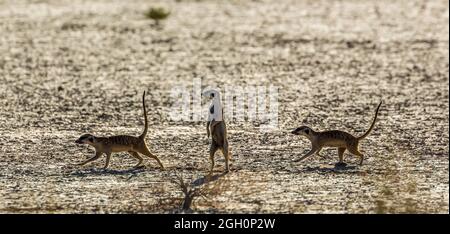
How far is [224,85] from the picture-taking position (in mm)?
18641

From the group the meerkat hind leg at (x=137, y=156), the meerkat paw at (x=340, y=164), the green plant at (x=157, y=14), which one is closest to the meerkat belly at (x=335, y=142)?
the meerkat paw at (x=340, y=164)

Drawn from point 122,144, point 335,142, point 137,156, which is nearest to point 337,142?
point 335,142

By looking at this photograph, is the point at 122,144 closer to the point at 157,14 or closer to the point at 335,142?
the point at 335,142

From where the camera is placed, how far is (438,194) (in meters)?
11.4

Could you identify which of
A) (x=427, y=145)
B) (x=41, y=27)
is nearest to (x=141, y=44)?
(x=41, y=27)

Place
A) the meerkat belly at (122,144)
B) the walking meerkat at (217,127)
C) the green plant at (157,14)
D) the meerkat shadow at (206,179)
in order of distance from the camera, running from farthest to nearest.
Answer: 1. the green plant at (157,14)
2. the meerkat belly at (122,144)
3. the walking meerkat at (217,127)
4. the meerkat shadow at (206,179)

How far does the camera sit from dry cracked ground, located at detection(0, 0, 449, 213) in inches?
448

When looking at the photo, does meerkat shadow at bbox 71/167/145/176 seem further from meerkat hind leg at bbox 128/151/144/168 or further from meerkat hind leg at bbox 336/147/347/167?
meerkat hind leg at bbox 336/147/347/167

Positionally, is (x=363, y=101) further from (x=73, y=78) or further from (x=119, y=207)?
(x=119, y=207)

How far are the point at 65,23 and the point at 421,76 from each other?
308 inches

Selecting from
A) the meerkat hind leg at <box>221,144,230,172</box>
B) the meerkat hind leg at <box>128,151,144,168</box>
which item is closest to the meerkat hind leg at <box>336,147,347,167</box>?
the meerkat hind leg at <box>221,144,230,172</box>

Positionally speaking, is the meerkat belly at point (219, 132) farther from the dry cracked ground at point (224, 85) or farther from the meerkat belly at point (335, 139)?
the meerkat belly at point (335, 139)

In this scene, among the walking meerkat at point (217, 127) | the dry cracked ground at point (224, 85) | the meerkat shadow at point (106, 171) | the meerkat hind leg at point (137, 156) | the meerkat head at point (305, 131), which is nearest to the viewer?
the dry cracked ground at point (224, 85)

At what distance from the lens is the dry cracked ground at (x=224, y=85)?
1138 cm
